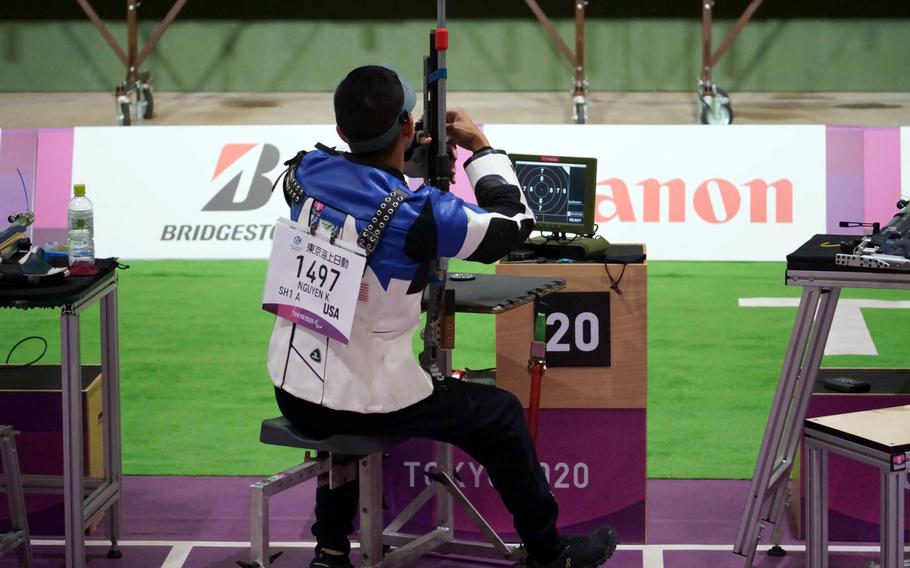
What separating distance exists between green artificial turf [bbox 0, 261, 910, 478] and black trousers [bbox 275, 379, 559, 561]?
143 cm

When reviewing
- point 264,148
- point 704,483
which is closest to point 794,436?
point 704,483

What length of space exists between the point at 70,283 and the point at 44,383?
86 centimetres

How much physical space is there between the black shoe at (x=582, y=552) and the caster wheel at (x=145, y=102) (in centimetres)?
936

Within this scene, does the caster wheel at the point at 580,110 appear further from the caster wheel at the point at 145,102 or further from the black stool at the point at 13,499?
the black stool at the point at 13,499

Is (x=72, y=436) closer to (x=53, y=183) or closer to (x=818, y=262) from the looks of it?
(x=818, y=262)


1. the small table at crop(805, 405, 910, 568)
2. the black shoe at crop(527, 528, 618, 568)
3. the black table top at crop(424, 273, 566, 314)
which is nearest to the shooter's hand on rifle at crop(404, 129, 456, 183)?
the black table top at crop(424, 273, 566, 314)

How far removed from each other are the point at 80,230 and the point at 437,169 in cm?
144

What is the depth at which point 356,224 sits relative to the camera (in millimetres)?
3682

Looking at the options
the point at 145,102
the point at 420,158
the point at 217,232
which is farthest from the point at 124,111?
the point at 420,158

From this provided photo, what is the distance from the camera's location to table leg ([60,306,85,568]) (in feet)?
13.2

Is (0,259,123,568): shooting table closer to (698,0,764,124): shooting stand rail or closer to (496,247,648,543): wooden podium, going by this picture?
(496,247,648,543): wooden podium

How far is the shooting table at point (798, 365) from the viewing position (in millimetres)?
3951

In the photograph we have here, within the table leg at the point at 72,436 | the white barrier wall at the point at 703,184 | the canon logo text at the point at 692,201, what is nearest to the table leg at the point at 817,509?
the table leg at the point at 72,436

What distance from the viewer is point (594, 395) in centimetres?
462
